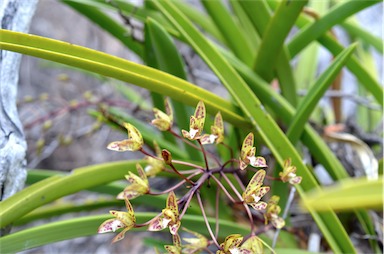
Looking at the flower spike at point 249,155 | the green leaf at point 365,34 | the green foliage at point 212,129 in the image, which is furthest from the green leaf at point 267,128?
the green leaf at point 365,34

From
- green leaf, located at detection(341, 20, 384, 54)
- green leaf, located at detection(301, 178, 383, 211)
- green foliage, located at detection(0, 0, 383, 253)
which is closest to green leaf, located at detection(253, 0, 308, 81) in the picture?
green foliage, located at detection(0, 0, 383, 253)

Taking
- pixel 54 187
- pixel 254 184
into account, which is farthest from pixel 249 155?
pixel 54 187

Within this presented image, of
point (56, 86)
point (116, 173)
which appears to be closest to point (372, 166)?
point (116, 173)

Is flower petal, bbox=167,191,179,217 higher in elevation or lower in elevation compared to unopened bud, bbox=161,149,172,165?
lower

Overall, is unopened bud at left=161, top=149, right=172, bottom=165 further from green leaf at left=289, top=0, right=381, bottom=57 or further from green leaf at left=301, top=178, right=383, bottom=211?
green leaf at left=289, top=0, right=381, bottom=57

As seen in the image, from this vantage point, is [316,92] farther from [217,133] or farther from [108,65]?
[108,65]

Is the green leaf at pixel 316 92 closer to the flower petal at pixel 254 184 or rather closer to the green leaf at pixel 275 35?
the green leaf at pixel 275 35

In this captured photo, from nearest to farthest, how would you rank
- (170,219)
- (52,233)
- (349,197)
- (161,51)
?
(349,197) → (170,219) → (52,233) → (161,51)

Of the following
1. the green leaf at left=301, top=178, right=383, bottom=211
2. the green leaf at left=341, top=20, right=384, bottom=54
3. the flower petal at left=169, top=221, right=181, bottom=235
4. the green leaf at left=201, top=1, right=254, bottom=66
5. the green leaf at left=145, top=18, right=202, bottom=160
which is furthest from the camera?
the green leaf at left=341, top=20, right=384, bottom=54
